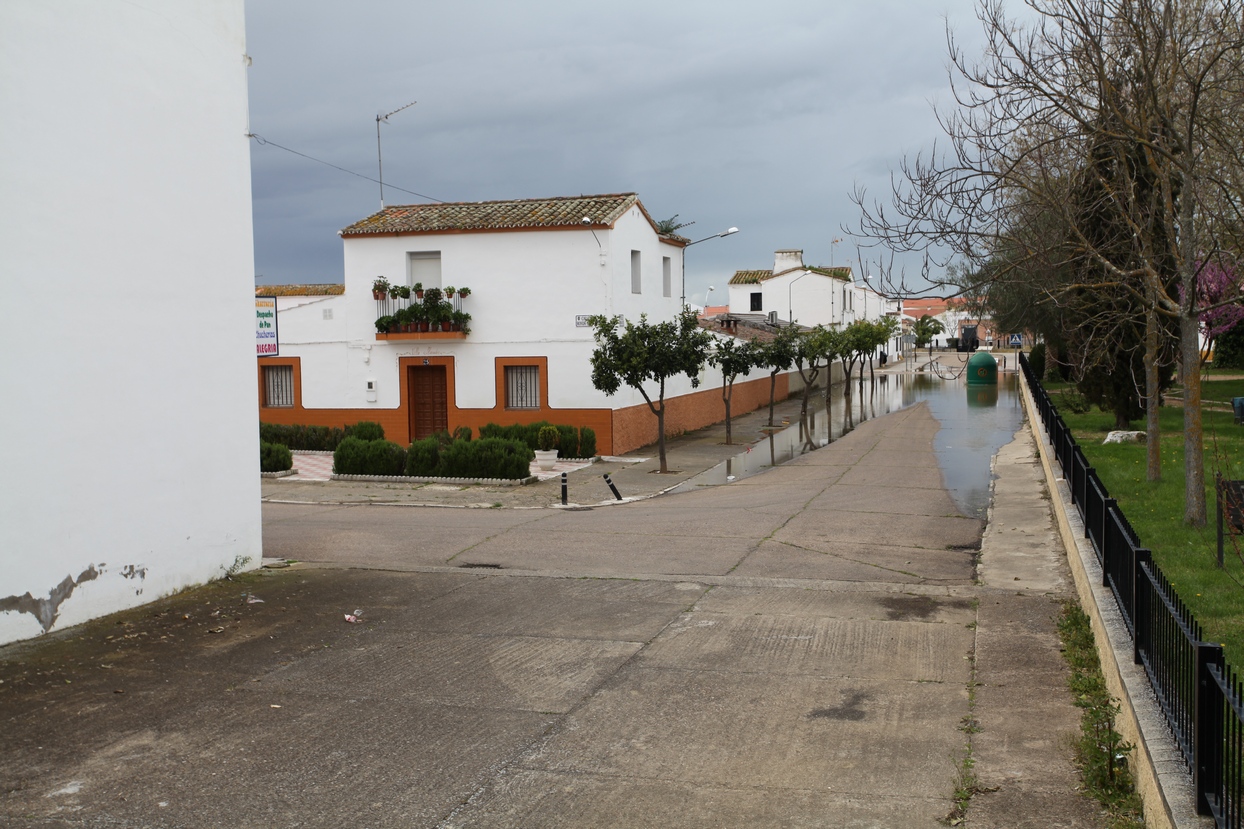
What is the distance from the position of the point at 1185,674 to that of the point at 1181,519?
762 centimetres

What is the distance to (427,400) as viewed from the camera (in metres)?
27.5

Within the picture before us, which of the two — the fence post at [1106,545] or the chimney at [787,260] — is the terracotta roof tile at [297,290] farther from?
the chimney at [787,260]

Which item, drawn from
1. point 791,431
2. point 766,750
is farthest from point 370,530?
point 791,431

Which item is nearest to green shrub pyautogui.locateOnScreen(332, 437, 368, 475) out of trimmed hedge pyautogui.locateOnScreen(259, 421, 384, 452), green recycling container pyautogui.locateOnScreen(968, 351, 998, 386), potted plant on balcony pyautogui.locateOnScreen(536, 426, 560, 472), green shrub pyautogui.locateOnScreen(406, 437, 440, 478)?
green shrub pyautogui.locateOnScreen(406, 437, 440, 478)

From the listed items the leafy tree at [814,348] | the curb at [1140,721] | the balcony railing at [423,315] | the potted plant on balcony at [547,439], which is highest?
the balcony railing at [423,315]

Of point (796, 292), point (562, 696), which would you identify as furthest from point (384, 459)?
point (796, 292)

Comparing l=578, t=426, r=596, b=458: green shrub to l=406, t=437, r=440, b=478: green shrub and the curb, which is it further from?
the curb

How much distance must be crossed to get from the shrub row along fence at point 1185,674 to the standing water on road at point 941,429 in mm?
8829

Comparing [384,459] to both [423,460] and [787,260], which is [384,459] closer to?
[423,460]

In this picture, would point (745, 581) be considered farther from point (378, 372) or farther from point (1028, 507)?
point (378, 372)

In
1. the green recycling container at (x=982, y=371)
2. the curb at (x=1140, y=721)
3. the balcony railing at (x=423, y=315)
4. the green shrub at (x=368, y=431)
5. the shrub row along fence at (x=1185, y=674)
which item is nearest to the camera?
the shrub row along fence at (x=1185, y=674)

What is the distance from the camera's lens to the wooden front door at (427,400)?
27328mm

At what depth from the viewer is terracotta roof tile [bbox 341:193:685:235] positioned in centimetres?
2585

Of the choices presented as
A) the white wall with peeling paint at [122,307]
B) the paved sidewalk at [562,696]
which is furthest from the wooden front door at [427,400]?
the white wall with peeling paint at [122,307]
